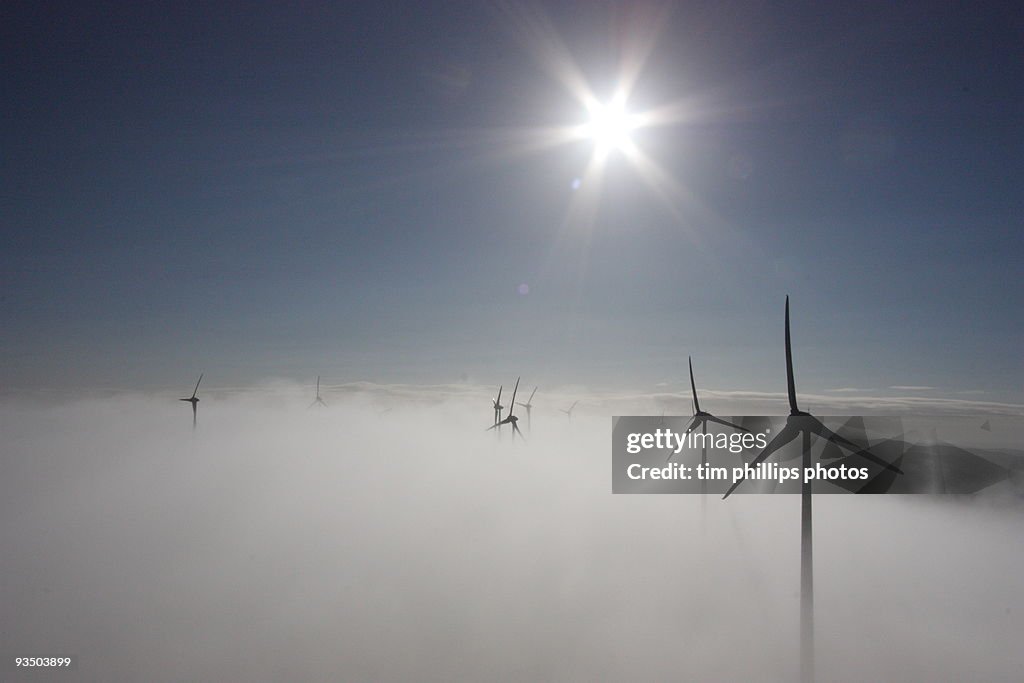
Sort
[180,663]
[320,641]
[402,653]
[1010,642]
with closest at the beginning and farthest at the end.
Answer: [180,663] → [402,653] → [320,641] → [1010,642]

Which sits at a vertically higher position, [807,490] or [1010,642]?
[807,490]

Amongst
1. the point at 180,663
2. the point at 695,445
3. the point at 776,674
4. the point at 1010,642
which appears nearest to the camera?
the point at 695,445

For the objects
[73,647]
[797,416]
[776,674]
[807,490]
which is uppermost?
[797,416]

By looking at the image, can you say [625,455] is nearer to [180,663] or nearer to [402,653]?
[402,653]

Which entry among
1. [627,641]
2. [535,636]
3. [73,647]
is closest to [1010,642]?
[627,641]

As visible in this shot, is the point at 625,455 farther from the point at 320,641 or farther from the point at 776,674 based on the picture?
the point at 320,641

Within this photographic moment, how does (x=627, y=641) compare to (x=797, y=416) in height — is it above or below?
below

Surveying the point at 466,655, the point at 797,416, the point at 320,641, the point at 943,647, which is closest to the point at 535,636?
the point at 466,655

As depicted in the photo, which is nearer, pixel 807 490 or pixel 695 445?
pixel 807 490

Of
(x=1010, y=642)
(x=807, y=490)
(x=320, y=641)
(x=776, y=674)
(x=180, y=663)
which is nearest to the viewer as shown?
(x=807, y=490)
